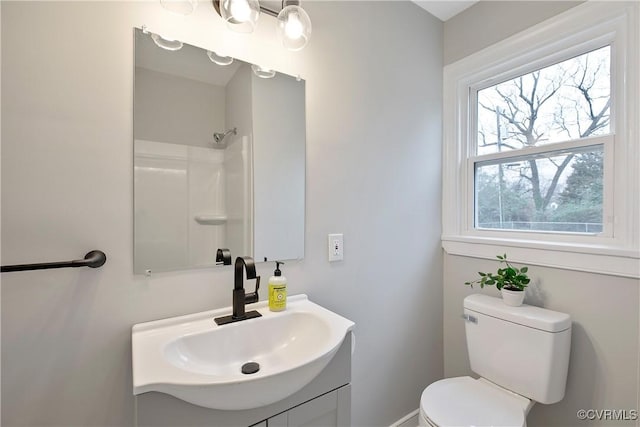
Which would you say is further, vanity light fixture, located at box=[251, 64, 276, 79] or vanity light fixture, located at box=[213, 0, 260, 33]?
vanity light fixture, located at box=[251, 64, 276, 79]

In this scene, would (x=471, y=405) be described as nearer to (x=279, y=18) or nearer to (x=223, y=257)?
(x=223, y=257)

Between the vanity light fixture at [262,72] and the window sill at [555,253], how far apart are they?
136 cm

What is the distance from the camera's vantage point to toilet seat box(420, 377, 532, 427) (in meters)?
1.09

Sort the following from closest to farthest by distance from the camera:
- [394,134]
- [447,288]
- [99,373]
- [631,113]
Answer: [99,373]
[631,113]
[394,134]
[447,288]

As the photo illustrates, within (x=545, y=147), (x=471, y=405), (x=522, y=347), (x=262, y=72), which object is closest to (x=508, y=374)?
(x=522, y=347)

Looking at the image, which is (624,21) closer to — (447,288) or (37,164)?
(447,288)

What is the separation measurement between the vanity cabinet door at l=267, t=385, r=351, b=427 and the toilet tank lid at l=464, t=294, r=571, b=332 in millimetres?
867

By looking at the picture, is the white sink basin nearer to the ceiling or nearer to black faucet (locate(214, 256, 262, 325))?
black faucet (locate(214, 256, 262, 325))

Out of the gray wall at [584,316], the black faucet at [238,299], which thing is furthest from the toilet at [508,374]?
the black faucet at [238,299]

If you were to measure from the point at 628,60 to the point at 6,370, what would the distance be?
237 cm

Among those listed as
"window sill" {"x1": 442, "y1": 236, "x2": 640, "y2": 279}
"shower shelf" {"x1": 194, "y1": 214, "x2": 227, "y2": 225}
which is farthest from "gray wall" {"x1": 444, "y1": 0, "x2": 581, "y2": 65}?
"shower shelf" {"x1": 194, "y1": 214, "x2": 227, "y2": 225}

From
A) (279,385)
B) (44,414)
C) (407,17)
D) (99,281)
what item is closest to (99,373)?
(44,414)

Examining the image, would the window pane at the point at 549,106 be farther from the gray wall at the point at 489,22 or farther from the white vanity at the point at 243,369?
the white vanity at the point at 243,369

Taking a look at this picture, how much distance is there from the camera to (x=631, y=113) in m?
1.17
